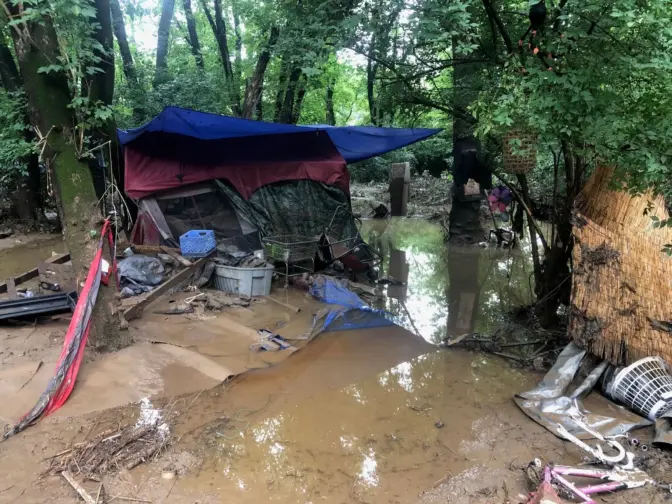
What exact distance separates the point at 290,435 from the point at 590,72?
321cm

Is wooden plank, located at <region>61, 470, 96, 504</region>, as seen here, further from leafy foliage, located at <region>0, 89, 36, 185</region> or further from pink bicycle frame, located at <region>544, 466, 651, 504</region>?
leafy foliage, located at <region>0, 89, 36, 185</region>

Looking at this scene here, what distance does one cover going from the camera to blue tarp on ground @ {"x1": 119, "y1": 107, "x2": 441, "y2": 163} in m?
6.09

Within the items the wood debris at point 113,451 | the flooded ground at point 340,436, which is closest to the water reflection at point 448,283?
the flooded ground at point 340,436

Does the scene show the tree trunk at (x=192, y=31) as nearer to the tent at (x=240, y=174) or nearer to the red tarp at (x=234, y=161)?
the red tarp at (x=234, y=161)

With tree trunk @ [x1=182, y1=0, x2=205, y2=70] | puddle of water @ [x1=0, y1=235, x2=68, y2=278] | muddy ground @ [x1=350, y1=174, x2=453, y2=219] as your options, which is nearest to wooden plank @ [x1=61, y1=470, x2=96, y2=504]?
puddle of water @ [x1=0, y1=235, x2=68, y2=278]

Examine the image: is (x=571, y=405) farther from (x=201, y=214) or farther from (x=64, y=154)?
(x=201, y=214)

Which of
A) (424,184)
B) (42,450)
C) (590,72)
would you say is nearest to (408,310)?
(590,72)

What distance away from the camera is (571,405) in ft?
12.1

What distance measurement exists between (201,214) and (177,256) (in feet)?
4.96

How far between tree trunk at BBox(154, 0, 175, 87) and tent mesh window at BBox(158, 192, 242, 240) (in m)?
4.88

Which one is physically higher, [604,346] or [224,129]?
[224,129]

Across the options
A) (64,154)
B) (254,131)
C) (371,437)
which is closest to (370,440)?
(371,437)

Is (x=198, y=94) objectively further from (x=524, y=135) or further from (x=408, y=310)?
(x=524, y=135)

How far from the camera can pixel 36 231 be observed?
9789mm
